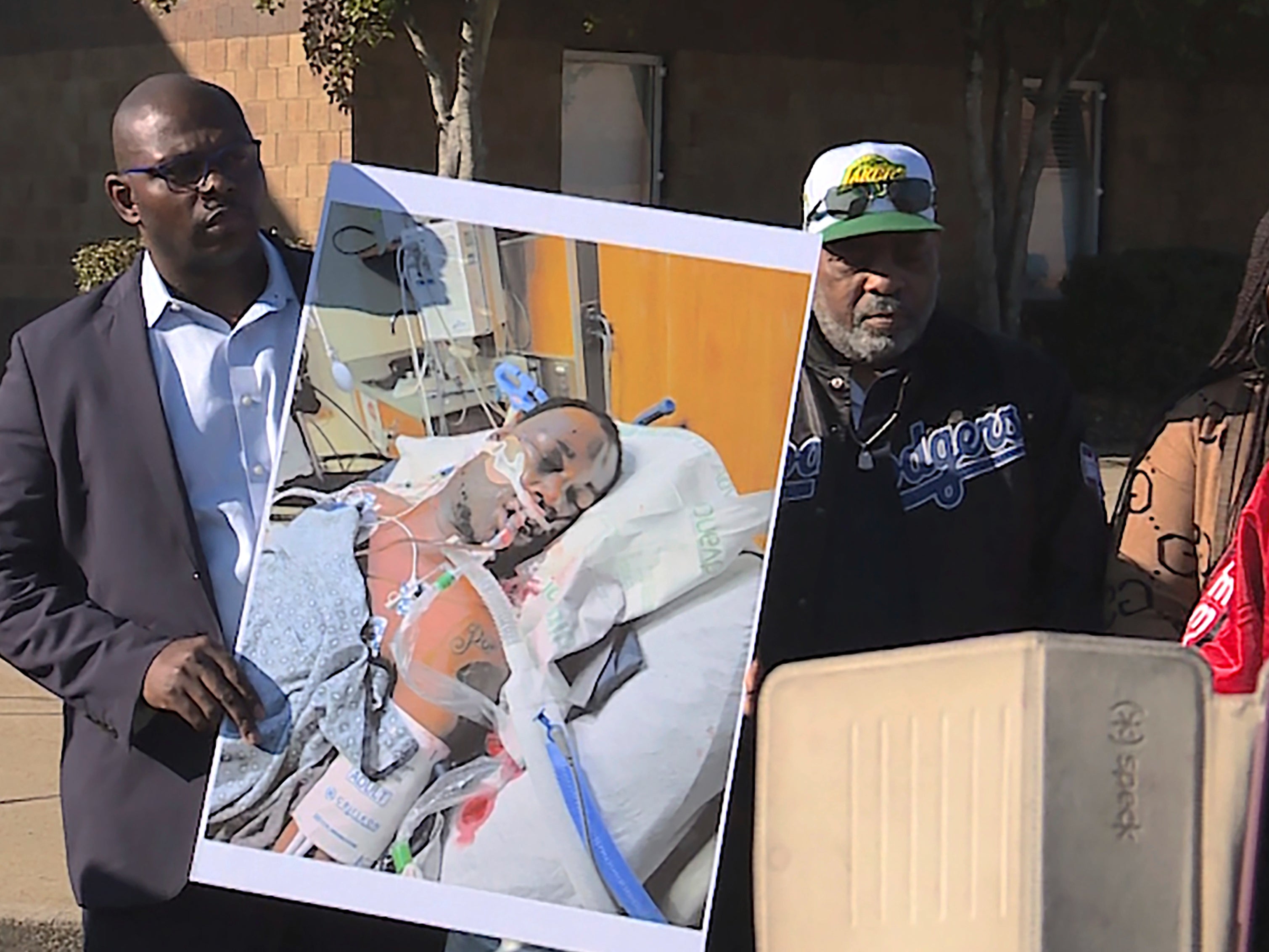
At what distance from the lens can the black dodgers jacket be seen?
2.63m

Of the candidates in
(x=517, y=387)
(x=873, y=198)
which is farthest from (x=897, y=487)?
(x=517, y=387)

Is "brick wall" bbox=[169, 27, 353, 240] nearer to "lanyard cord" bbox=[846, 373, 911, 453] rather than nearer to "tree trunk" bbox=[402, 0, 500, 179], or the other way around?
"tree trunk" bbox=[402, 0, 500, 179]

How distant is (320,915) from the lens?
2.76 m

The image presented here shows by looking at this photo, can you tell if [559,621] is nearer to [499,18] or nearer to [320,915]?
[320,915]

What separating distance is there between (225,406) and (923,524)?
109 centimetres

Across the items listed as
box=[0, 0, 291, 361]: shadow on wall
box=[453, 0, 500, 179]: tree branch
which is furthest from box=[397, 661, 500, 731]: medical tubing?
box=[0, 0, 291, 361]: shadow on wall

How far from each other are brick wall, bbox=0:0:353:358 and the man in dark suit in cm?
1190

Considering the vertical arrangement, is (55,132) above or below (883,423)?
above

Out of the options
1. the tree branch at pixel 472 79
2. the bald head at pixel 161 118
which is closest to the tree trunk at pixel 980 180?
the tree branch at pixel 472 79

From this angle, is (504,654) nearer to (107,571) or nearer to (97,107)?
(107,571)

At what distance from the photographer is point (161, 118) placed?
2371mm

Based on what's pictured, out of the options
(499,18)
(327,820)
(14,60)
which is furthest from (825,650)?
(14,60)

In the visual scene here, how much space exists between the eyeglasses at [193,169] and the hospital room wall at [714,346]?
1.81ft

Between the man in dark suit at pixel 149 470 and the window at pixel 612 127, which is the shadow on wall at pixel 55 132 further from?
the man in dark suit at pixel 149 470
